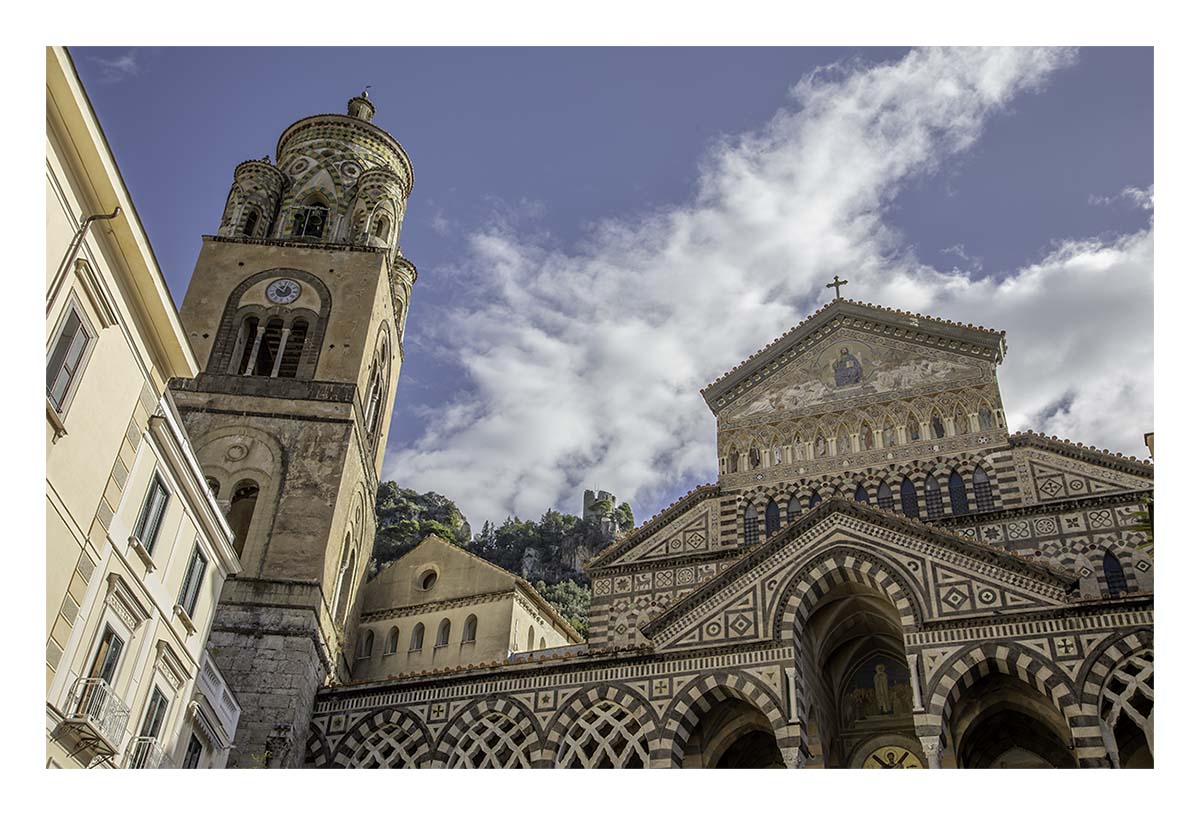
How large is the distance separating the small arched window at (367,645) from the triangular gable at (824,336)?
39.9 ft

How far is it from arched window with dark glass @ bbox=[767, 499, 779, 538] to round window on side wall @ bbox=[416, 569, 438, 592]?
10907mm

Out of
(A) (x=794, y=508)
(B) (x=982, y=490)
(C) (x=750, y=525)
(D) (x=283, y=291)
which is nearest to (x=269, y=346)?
(D) (x=283, y=291)

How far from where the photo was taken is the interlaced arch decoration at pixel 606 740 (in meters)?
21.2

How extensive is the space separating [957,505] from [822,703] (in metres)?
6.81

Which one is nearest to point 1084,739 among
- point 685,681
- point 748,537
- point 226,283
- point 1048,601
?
point 1048,601

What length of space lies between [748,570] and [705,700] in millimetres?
2781

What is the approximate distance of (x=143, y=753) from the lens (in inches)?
647

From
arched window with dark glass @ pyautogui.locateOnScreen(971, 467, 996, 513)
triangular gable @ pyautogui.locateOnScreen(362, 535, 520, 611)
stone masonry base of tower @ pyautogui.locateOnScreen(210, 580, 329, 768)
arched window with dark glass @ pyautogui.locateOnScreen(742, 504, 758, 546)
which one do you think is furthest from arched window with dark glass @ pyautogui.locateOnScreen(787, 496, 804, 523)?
stone masonry base of tower @ pyautogui.locateOnScreen(210, 580, 329, 768)

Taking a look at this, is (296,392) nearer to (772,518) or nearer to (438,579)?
(438,579)

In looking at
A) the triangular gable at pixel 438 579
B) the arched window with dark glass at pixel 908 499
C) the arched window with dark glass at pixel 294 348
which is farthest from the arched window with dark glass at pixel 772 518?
the arched window with dark glass at pixel 294 348

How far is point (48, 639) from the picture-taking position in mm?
13477

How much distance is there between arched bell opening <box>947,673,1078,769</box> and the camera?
20328 mm

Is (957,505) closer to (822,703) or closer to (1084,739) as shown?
(822,703)

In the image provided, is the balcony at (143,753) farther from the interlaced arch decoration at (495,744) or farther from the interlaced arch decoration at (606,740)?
the interlaced arch decoration at (606,740)
